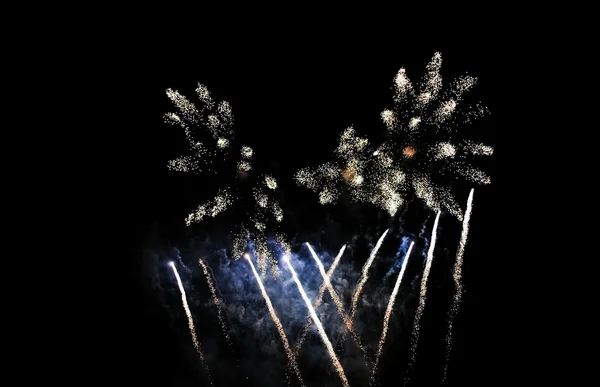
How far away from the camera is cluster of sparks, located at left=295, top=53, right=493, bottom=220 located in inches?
397

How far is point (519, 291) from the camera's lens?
45.7ft

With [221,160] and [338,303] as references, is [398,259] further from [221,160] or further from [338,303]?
[221,160]

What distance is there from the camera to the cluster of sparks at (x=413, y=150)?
1009 cm

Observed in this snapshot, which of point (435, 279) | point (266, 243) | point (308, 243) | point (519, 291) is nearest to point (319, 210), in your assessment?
point (308, 243)

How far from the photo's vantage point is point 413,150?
10.6 m

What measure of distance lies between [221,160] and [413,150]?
16.8ft

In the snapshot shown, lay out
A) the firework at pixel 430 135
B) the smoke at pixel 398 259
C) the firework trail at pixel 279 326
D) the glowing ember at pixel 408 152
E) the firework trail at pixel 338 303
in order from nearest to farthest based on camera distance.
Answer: the firework at pixel 430 135 → the glowing ember at pixel 408 152 → the firework trail at pixel 338 303 → the firework trail at pixel 279 326 → the smoke at pixel 398 259

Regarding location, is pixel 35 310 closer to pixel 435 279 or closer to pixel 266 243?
pixel 266 243

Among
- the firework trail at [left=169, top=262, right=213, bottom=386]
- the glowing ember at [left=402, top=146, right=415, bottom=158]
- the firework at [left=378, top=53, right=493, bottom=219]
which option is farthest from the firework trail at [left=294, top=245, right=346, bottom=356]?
the glowing ember at [left=402, top=146, right=415, bottom=158]

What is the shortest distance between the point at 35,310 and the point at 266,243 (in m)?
8.05

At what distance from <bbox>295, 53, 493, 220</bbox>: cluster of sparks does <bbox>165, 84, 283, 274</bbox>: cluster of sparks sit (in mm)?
1985

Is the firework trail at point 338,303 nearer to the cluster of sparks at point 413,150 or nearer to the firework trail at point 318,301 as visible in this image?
the firework trail at point 318,301

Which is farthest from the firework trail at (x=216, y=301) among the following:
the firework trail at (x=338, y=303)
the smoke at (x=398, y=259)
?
the smoke at (x=398, y=259)

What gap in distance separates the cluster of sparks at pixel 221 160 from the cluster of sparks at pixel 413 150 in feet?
6.51
